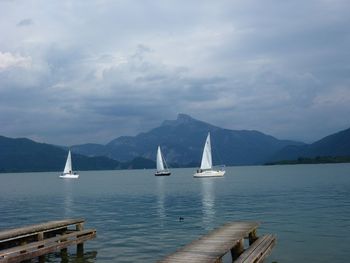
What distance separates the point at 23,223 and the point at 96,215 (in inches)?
374

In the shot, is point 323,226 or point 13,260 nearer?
point 13,260

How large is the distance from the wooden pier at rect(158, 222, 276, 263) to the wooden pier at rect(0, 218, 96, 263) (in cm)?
883

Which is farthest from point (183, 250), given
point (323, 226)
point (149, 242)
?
point (323, 226)

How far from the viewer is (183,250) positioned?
22.3 m

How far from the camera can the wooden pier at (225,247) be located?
20.7m

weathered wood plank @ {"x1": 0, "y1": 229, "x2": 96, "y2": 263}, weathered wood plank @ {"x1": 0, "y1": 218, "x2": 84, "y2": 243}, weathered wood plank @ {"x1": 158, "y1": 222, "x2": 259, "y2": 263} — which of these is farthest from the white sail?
weathered wood plank @ {"x1": 158, "y1": 222, "x2": 259, "y2": 263}

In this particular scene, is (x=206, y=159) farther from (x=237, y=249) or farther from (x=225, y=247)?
(x=225, y=247)

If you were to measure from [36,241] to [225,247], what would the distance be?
13744 millimetres

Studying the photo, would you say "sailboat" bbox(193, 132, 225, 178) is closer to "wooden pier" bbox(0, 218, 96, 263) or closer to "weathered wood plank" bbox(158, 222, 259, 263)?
"wooden pier" bbox(0, 218, 96, 263)

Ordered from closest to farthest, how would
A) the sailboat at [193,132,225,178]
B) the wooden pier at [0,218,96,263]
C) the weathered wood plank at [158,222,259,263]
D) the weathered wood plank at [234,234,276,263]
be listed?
the weathered wood plank at [158,222,259,263], the weathered wood plank at [234,234,276,263], the wooden pier at [0,218,96,263], the sailboat at [193,132,225,178]

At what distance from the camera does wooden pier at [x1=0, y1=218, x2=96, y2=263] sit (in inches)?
957

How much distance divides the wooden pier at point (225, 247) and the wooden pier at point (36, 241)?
8830 mm

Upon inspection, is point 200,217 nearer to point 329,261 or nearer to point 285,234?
point 285,234

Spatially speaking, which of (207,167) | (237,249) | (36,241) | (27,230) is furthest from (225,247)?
(207,167)
